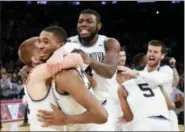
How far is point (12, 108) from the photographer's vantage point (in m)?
10.5

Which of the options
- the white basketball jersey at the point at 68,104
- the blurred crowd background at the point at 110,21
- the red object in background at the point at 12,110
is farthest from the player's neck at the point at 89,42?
the blurred crowd background at the point at 110,21

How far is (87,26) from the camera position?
363cm

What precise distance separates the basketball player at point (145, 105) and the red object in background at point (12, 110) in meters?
6.24

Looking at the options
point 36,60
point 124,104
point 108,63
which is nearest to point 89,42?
point 108,63

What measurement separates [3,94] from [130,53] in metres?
4.49

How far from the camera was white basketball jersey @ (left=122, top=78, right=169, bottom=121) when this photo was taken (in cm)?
423

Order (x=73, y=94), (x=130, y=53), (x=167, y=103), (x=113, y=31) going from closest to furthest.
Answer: (x=73, y=94) → (x=167, y=103) → (x=130, y=53) → (x=113, y=31)

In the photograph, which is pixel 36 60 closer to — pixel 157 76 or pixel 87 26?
pixel 87 26

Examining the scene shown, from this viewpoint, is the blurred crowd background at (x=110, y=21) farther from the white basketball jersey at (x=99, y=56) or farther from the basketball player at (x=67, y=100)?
the basketball player at (x=67, y=100)

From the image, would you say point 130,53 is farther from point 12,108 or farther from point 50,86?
point 50,86

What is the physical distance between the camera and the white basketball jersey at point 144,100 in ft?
13.9

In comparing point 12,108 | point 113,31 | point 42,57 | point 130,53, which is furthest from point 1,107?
point 42,57

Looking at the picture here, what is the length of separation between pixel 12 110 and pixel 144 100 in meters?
6.76

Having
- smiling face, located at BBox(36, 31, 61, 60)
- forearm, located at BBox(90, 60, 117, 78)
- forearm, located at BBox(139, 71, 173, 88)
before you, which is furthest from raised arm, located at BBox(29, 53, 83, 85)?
forearm, located at BBox(139, 71, 173, 88)
